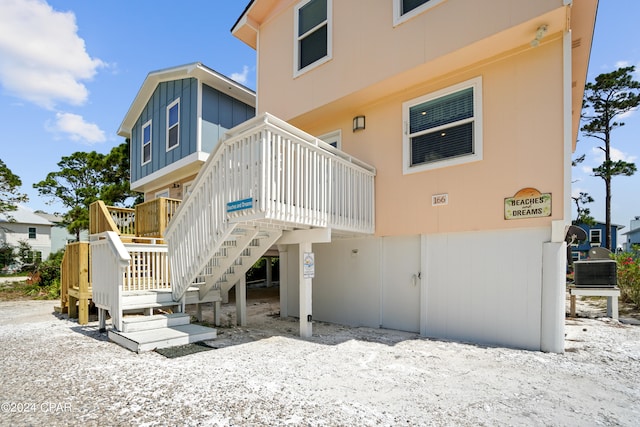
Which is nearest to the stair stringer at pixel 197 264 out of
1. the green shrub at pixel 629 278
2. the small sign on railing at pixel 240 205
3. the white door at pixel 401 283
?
the small sign on railing at pixel 240 205

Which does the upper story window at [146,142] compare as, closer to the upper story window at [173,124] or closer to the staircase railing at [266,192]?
the upper story window at [173,124]

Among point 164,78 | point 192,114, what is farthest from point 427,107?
point 164,78

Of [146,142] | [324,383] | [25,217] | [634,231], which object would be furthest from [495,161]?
[634,231]

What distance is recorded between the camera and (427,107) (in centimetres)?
634

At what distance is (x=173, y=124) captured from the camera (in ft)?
40.8

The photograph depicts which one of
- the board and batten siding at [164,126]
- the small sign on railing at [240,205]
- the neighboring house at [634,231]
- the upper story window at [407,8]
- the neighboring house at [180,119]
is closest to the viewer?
the small sign on railing at [240,205]

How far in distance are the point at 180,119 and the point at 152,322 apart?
844cm

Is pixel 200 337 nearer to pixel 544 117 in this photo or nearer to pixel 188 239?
pixel 188 239

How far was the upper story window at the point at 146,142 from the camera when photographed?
1404 centimetres

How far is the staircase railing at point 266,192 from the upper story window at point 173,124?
22.6ft

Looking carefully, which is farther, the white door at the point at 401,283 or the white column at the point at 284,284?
the white column at the point at 284,284

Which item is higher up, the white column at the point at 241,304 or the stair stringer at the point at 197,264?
the stair stringer at the point at 197,264

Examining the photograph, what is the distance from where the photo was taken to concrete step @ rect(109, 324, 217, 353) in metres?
4.93

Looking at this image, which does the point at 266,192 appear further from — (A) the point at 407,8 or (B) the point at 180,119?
(B) the point at 180,119
